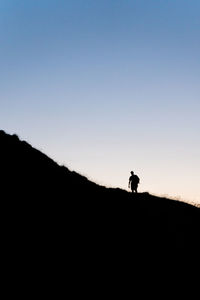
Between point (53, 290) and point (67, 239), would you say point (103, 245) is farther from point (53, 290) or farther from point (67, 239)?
point (53, 290)

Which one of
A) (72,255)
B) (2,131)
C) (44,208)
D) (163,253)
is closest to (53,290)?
(72,255)

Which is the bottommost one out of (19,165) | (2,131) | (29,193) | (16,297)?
(16,297)

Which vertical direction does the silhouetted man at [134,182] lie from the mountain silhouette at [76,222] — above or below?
above

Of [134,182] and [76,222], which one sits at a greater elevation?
[134,182]

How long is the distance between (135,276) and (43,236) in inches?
181

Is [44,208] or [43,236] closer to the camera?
[43,236]

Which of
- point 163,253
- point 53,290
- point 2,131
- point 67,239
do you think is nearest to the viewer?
point 53,290

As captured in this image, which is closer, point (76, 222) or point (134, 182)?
point (76, 222)

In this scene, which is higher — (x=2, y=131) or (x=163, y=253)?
(x=2, y=131)

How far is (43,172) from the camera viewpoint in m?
23.6

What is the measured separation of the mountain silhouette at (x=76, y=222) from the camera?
16.2 metres

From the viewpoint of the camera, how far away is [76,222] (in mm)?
19359

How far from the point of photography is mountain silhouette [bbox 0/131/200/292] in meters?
16.2

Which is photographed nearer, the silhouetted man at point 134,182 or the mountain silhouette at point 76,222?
the mountain silhouette at point 76,222
